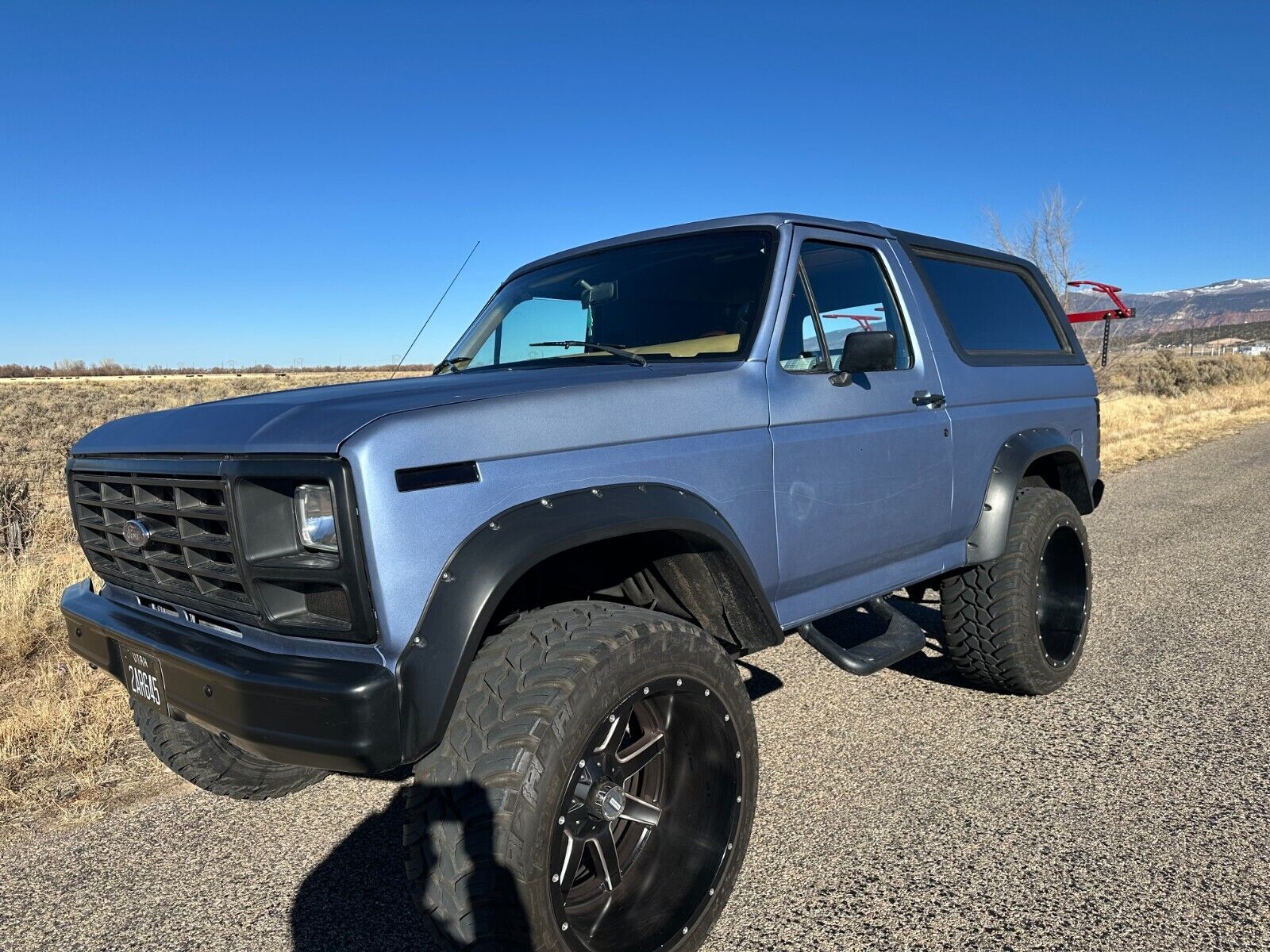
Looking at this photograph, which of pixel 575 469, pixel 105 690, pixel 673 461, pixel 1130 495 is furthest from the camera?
pixel 1130 495

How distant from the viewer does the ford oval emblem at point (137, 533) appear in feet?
7.87

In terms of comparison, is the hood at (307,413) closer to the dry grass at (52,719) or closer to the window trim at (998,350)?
the dry grass at (52,719)

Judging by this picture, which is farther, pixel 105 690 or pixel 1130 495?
pixel 1130 495

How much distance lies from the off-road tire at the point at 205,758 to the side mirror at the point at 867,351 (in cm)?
229

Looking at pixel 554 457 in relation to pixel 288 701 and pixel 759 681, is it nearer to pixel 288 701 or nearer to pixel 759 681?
pixel 288 701

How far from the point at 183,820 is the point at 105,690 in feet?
4.46

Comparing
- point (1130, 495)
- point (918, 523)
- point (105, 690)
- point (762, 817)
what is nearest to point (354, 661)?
point (762, 817)

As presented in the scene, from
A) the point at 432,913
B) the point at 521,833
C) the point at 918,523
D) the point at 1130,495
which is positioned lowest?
the point at 1130,495

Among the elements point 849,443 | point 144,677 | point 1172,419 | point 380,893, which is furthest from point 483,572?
point 1172,419

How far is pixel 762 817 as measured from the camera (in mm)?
3086

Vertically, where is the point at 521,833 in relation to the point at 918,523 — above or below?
below

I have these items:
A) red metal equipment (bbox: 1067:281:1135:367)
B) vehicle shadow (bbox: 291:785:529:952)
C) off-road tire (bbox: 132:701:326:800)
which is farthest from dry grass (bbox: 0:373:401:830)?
red metal equipment (bbox: 1067:281:1135:367)

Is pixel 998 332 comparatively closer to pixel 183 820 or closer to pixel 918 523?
pixel 918 523

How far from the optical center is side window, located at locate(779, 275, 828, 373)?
3047mm
